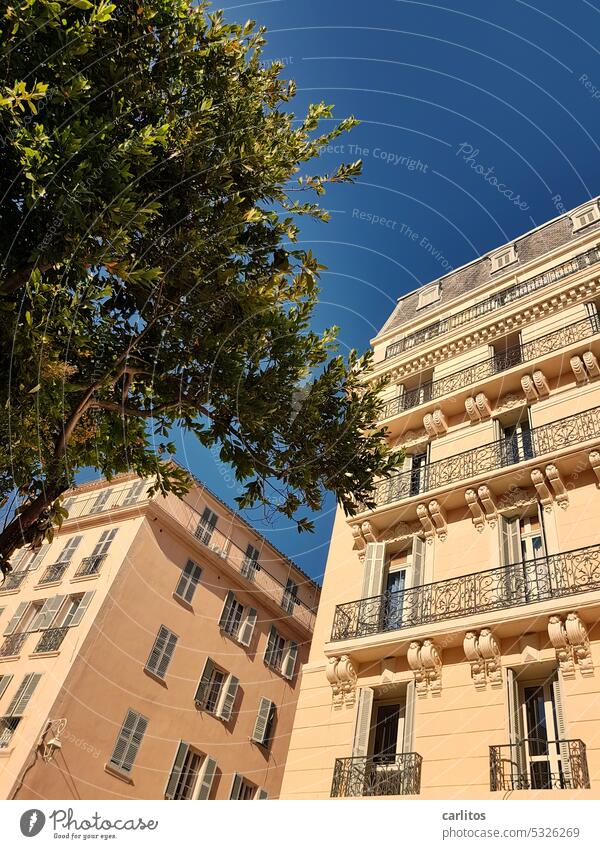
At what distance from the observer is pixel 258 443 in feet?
28.2

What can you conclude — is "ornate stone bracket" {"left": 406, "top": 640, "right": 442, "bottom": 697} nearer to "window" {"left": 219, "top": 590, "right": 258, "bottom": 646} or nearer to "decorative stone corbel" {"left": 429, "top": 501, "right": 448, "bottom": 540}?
"decorative stone corbel" {"left": 429, "top": 501, "right": 448, "bottom": 540}

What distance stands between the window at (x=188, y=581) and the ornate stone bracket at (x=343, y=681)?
11.9 meters

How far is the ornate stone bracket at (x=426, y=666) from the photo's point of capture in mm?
11539

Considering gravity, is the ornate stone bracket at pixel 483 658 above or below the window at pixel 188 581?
below

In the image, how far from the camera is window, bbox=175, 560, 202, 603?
→ 77.6ft

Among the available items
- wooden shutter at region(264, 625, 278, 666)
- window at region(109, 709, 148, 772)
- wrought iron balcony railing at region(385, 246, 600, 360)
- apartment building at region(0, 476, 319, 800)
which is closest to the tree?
apartment building at region(0, 476, 319, 800)

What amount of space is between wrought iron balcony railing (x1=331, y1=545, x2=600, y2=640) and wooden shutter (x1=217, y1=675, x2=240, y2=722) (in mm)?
11963

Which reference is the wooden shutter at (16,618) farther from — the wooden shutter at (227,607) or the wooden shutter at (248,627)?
the wooden shutter at (248,627)

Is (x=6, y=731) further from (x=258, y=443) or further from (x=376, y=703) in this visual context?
(x=258, y=443)

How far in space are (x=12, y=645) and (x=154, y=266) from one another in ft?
63.0

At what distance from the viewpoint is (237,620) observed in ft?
84.3

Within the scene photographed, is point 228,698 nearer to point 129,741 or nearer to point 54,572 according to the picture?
point 129,741

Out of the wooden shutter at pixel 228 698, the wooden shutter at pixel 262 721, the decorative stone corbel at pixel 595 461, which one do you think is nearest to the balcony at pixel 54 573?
the wooden shutter at pixel 228 698
